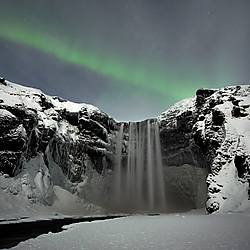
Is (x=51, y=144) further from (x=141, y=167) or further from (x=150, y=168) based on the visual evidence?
(x=150, y=168)

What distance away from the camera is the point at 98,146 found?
111 feet

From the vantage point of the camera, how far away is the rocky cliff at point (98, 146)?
60.1ft

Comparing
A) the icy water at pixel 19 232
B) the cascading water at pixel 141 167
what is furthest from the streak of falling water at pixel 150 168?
the icy water at pixel 19 232

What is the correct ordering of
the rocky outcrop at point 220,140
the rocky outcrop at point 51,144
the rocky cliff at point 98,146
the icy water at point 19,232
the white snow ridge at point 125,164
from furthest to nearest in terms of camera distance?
1. the rocky outcrop at point 51,144
2. the rocky cliff at point 98,146
3. the rocky outcrop at point 220,140
4. the white snow ridge at point 125,164
5. the icy water at point 19,232

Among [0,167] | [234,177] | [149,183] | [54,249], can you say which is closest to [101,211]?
[149,183]

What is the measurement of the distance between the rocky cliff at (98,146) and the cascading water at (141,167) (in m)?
1.34

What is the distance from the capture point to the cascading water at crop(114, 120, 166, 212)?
3672cm

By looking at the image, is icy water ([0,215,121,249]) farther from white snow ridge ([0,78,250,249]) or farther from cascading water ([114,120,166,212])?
cascading water ([114,120,166,212])

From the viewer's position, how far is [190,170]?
3494 centimetres

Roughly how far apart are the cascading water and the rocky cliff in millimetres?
1337

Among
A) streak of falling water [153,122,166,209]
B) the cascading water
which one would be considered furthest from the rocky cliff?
the cascading water

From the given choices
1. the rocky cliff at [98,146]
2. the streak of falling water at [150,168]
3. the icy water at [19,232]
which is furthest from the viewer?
the streak of falling water at [150,168]

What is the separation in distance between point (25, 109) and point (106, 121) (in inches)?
596

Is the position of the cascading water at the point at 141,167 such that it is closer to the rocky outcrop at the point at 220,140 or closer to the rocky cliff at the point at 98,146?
the rocky cliff at the point at 98,146
